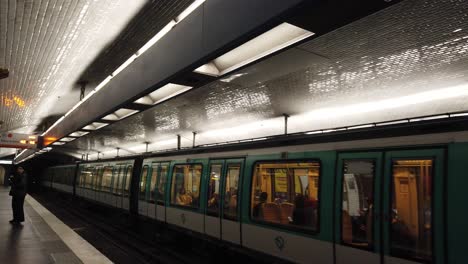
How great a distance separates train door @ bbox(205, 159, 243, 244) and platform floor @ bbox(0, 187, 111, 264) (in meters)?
2.27

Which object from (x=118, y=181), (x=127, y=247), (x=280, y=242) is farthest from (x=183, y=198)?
(x=118, y=181)

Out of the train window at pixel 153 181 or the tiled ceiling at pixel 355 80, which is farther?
the train window at pixel 153 181

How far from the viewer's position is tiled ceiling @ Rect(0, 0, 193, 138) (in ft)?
15.3

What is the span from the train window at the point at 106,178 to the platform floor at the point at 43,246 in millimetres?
5576

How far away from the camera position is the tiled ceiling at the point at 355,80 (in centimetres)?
436

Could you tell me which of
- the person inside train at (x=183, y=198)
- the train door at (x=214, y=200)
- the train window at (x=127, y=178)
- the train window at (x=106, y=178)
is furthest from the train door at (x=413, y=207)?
the train window at (x=106, y=178)

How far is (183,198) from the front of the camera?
8.77 meters

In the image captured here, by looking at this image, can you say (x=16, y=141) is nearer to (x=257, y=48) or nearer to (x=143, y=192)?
(x=143, y=192)

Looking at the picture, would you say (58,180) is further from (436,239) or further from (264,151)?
(436,239)

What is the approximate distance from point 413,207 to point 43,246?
246 inches

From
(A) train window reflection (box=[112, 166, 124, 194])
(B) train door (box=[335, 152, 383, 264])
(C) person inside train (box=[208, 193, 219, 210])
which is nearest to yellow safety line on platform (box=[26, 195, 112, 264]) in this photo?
(C) person inside train (box=[208, 193, 219, 210])

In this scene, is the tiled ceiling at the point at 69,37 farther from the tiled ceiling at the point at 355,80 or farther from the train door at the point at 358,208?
the train door at the point at 358,208

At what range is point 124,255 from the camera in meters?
8.89

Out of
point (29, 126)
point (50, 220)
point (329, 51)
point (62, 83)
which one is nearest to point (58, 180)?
point (29, 126)
